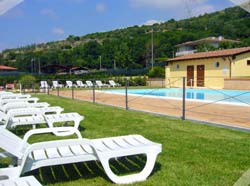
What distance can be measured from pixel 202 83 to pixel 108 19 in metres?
19.8

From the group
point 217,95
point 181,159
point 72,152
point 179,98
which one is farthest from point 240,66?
point 72,152

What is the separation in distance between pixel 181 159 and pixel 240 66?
19.1 meters

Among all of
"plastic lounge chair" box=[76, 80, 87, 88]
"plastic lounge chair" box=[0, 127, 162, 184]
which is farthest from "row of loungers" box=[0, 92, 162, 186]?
"plastic lounge chair" box=[76, 80, 87, 88]

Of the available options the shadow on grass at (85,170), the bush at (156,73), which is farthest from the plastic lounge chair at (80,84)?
the shadow on grass at (85,170)

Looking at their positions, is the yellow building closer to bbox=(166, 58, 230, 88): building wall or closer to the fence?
bbox=(166, 58, 230, 88): building wall

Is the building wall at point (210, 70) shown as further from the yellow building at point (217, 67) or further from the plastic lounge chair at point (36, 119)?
the plastic lounge chair at point (36, 119)

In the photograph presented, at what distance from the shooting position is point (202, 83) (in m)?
22.8

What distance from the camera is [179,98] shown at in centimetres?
1354

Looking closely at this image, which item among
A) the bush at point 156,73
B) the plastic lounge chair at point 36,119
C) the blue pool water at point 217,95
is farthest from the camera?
the bush at point 156,73

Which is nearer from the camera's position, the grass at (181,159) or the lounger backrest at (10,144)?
the lounger backrest at (10,144)

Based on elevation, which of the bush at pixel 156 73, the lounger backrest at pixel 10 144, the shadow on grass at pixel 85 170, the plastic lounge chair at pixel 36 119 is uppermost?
the bush at pixel 156 73

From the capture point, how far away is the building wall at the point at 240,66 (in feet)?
70.1

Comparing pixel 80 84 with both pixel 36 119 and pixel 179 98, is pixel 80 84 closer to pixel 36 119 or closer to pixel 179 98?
pixel 179 98

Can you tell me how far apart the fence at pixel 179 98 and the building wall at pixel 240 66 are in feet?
4.21
